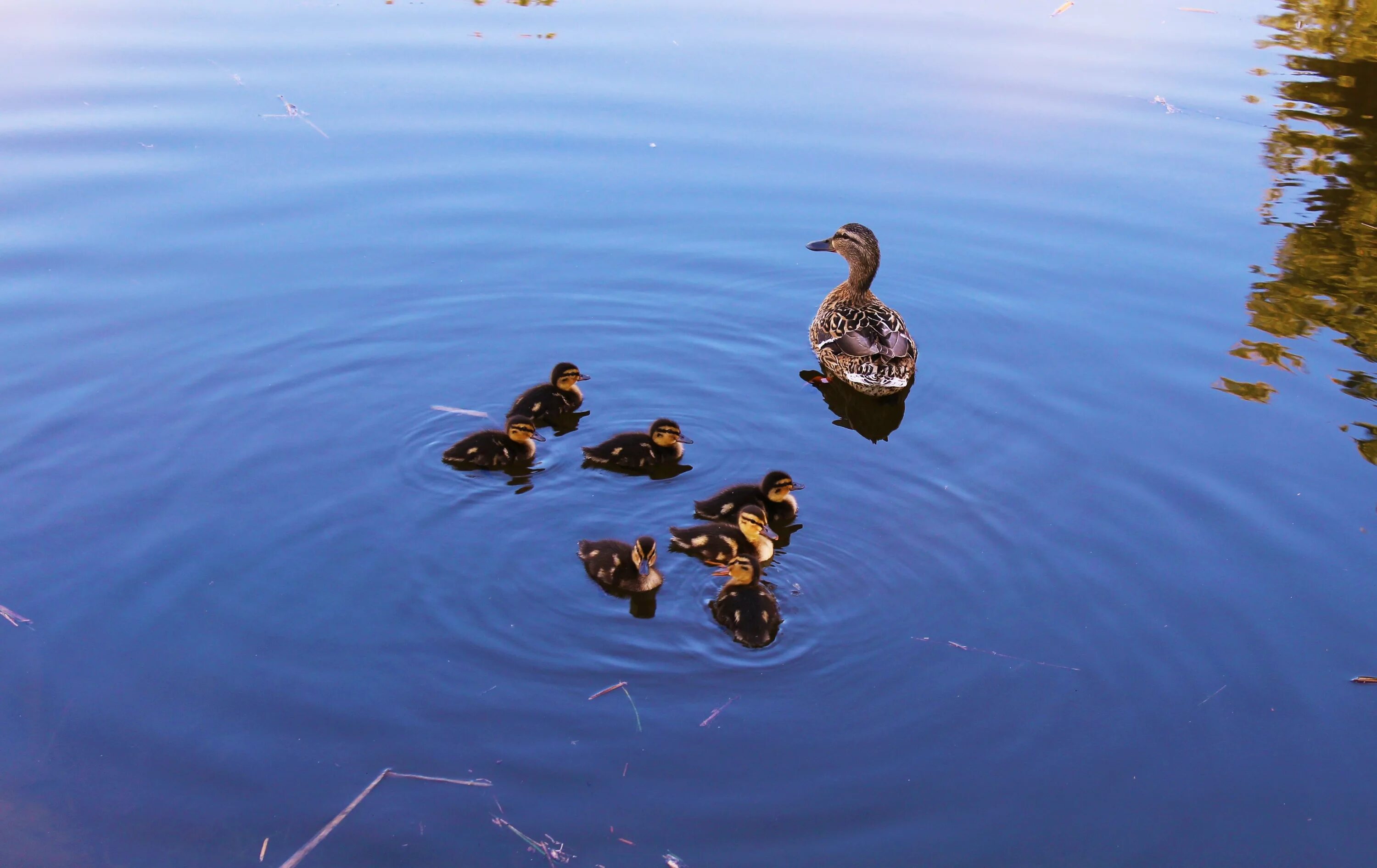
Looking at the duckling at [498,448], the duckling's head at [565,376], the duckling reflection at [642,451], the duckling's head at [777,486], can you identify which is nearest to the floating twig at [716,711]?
the duckling's head at [777,486]

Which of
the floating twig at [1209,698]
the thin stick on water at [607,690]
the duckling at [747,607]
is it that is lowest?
the floating twig at [1209,698]

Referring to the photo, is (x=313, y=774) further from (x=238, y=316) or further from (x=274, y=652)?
(x=238, y=316)

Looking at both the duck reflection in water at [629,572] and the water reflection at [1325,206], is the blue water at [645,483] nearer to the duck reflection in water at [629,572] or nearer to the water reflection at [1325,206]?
the duck reflection in water at [629,572]

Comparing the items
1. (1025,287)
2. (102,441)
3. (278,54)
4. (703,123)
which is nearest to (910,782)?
(102,441)

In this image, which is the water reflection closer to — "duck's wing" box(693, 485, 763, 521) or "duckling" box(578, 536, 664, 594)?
"duck's wing" box(693, 485, 763, 521)

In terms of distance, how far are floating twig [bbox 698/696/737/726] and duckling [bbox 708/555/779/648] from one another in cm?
36

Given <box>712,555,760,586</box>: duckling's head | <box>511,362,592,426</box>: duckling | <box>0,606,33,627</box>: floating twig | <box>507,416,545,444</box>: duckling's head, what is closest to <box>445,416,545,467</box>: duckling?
<box>507,416,545,444</box>: duckling's head

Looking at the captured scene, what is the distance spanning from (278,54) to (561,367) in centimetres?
695

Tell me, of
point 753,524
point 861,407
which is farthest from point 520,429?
point 861,407

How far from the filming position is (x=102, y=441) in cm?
578

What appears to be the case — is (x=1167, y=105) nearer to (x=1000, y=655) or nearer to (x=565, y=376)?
(x=565, y=376)

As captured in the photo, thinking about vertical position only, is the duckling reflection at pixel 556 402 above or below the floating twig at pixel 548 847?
above

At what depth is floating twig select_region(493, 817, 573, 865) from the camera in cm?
362

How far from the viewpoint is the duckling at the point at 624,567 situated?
496 cm
